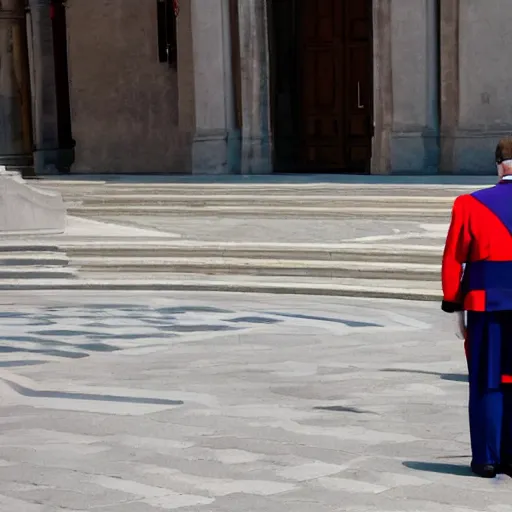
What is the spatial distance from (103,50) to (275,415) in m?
17.9

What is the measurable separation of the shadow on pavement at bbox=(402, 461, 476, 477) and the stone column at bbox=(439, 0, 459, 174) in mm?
13690

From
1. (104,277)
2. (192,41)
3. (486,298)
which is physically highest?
(192,41)

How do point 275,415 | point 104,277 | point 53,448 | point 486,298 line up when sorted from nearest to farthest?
point 486,298, point 53,448, point 275,415, point 104,277

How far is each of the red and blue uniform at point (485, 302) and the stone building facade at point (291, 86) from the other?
13350 mm

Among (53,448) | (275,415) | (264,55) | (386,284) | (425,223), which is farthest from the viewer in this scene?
(264,55)

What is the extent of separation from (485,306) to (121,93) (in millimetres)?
19095

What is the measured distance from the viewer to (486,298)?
5.76 m

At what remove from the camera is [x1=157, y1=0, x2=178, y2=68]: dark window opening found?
2338 centimetres

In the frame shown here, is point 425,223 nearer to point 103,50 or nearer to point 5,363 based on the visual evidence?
point 5,363

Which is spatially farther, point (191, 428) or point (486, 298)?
point (191, 428)

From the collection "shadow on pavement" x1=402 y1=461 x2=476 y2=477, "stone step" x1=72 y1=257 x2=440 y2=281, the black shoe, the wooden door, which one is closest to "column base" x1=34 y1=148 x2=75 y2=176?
the wooden door

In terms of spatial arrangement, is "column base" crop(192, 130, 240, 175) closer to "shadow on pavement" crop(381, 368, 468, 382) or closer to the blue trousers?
"shadow on pavement" crop(381, 368, 468, 382)

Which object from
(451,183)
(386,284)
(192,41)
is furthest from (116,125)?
(386,284)

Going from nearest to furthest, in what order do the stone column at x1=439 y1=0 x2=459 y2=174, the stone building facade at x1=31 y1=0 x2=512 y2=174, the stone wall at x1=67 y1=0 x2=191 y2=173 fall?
the stone building facade at x1=31 y1=0 x2=512 y2=174 < the stone column at x1=439 y1=0 x2=459 y2=174 < the stone wall at x1=67 y1=0 x2=191 y2=173
